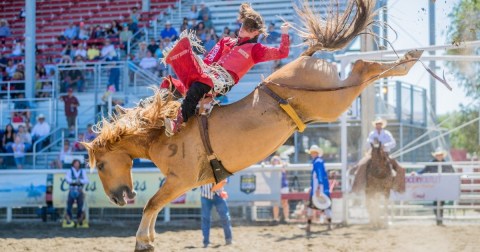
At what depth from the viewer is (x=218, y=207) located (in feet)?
36.7

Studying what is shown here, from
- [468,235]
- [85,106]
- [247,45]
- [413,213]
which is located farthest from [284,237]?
[85,106]

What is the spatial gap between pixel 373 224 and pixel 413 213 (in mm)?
2656

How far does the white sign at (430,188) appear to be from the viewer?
1427cm

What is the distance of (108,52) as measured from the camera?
771 inches

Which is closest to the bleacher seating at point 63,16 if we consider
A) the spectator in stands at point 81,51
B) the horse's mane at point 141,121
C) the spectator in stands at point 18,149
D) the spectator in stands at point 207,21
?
the spectator in stands at point 81,51

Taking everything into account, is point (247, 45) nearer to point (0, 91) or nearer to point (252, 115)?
point (252, 115)

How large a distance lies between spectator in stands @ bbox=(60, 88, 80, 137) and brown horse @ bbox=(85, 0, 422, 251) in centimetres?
1108

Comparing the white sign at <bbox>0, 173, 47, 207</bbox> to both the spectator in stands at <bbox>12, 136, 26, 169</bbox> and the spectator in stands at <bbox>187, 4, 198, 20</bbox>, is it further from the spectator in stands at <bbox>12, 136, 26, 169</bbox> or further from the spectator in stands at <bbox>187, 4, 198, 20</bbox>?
the spectator in stands at <bbox>187, 4, 198, 20</bbox>

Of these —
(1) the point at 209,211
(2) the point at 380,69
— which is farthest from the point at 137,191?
(2) the point at 380,69

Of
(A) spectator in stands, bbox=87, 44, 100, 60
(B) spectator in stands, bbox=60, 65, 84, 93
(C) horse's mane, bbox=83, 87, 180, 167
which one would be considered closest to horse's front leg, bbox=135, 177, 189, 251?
(C) horse's mane, bbox=83, 87, 180, 167

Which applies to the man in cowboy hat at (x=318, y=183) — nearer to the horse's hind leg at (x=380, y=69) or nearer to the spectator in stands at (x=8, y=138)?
the horse's hind leg at (x=380, y=69)

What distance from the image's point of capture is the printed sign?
14953 millimetres

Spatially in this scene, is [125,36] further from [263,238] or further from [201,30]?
[263,238]

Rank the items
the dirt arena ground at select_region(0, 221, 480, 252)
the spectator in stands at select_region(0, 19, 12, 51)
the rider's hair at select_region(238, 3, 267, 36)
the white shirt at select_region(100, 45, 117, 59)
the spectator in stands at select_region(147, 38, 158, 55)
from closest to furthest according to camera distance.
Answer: the rider's hair at select_region(238, 3, 267, 36) < the dirt arena ground at select_region(0, 221, 480, 252) < the spectator in stands at select_region(147, 38, 158, 55) < the white shirt at select_region(100, 45, 117, 59) < the spectator in stands at select_region(0, 19, 12, 51)
